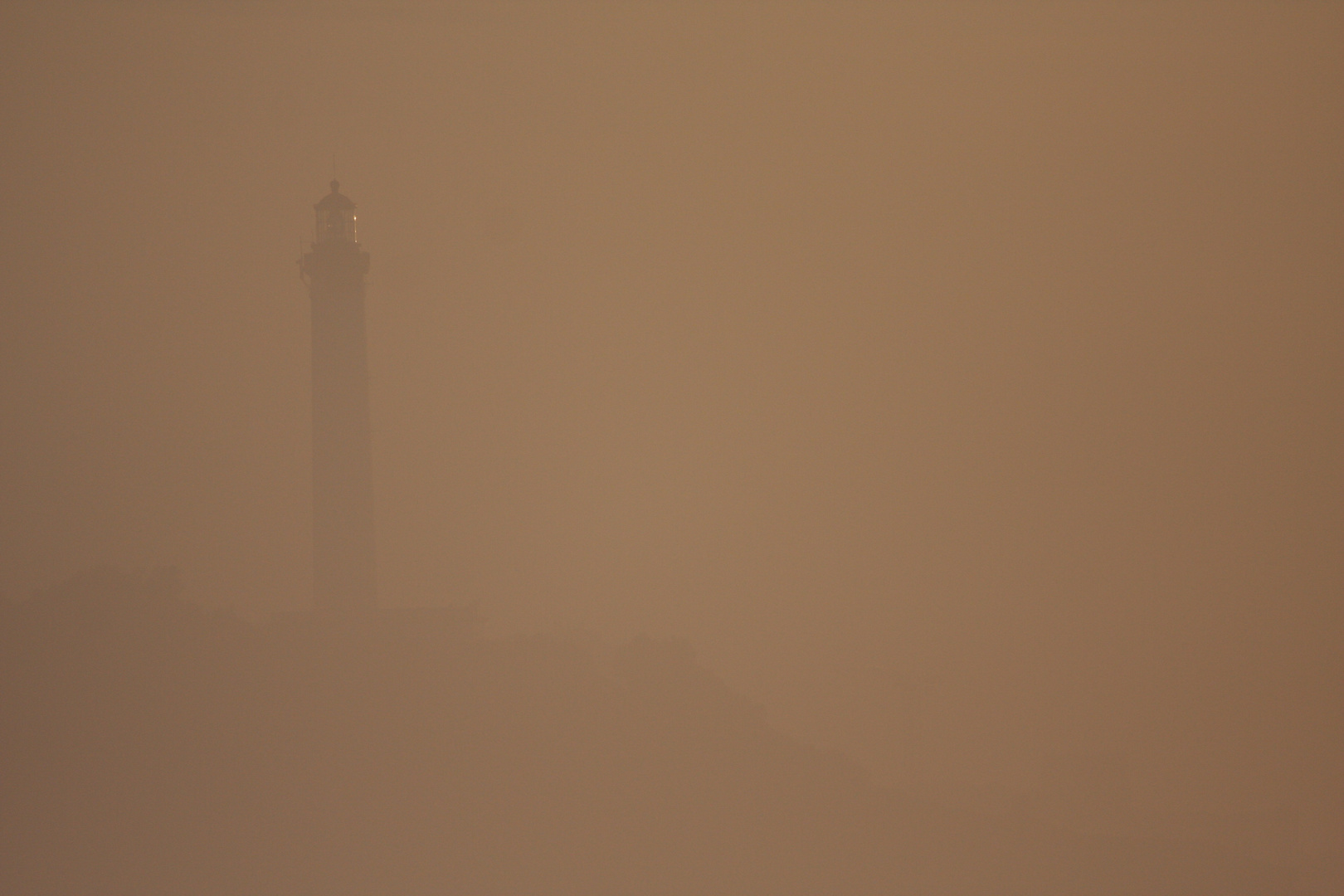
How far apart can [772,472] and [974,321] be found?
29869 mm

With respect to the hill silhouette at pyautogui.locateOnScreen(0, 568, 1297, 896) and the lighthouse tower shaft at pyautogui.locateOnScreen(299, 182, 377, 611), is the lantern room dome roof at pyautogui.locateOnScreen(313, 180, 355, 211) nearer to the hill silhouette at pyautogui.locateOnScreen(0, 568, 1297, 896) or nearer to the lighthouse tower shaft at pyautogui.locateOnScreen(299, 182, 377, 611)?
the lighthouse tower shaft at pyautogui.locateOnScreen(299, 182, 377, 611)

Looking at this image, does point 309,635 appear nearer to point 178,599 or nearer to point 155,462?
point 178,599

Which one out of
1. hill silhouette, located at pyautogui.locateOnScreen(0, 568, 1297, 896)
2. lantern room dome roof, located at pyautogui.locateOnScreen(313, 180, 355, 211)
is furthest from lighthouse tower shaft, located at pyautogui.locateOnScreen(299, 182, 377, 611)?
hill silhouette, located at pyautogui.locateOnScreen(0, 568, 1297, 896)

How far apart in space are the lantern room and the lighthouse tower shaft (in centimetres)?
2

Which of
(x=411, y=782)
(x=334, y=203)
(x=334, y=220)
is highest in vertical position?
(x=334, y=203)

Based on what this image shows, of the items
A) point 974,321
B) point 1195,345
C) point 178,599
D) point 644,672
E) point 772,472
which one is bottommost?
point 644,672

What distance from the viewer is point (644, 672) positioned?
2350 cm

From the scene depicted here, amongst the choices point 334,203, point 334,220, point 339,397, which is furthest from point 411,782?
point 334,203

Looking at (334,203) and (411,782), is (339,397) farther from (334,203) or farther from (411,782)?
(411,782)

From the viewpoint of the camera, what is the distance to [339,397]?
80.1 ft

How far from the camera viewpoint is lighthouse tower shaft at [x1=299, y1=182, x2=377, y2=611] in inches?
933

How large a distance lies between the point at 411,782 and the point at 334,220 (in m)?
12.3

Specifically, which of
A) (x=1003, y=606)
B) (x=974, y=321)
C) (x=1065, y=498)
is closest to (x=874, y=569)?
(x=1003, y=606)

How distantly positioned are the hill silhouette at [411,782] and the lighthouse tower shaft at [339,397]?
8.14ft
